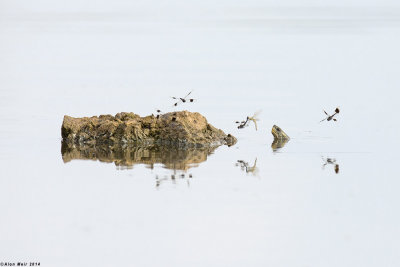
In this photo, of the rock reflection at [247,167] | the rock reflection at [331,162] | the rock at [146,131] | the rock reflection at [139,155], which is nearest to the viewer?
→ the rock reflection at [247,167]

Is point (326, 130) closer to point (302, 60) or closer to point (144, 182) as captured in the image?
point (144, 182)

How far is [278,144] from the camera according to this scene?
1638cm

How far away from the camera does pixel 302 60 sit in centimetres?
3041

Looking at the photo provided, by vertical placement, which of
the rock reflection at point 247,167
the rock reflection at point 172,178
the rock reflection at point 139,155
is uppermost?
the rock reflection at point 139,155

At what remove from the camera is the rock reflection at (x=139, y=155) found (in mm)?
14328

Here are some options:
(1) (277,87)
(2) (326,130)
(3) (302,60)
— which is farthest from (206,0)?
(2) (326,130)

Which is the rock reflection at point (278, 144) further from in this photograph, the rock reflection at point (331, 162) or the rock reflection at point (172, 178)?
the rock reflection at point (172, 178)

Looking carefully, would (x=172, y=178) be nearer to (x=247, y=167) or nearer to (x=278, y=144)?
(x=247, y=167)

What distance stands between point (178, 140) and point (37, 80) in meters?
11.1

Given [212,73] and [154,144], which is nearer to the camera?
[154,144]

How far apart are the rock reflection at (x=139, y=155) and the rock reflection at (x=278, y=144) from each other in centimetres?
102

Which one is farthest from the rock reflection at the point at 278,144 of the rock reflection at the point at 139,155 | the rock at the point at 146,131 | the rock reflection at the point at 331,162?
the rock reflection at the point at 331,162

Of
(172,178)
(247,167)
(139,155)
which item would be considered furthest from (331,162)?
(139,155)

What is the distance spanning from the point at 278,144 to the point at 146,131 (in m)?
2.17
